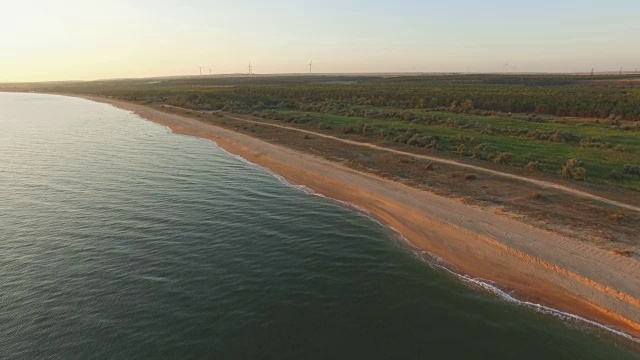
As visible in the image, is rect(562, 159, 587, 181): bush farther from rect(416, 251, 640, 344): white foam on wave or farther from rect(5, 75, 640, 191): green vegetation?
rect(416, 251, 640, 344): white foam on wave

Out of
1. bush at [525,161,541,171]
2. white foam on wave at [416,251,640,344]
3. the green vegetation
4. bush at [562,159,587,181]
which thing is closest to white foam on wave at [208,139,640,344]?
white foam on wave at [416,251,640,344]

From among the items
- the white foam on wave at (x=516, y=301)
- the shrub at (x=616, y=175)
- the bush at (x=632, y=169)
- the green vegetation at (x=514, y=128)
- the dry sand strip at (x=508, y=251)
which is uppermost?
the green vegetation at (x=514, y=128)

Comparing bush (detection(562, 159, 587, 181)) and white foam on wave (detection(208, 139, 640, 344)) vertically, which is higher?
bush (detection(562, 159, 587, 181))

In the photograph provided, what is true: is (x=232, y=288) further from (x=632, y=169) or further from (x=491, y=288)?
(x=632, y=169)

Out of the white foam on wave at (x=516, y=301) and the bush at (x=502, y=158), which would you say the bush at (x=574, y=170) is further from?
the white foam on wave at (x=516, y=301)

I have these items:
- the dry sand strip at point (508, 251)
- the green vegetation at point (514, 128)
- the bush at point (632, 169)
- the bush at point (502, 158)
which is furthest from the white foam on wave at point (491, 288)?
the bush at point (632, 169)

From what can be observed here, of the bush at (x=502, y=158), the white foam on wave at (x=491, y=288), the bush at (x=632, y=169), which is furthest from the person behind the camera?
the bush at (x=502, y=158)
